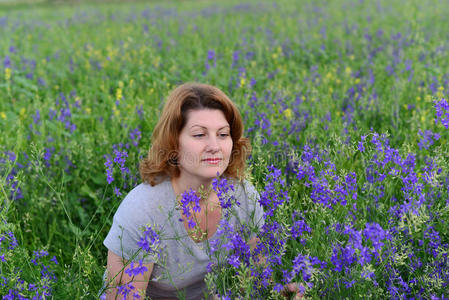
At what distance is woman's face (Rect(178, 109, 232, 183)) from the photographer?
2.08 metres

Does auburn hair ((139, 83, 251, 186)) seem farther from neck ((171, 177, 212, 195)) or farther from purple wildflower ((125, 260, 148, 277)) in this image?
purple wildflower ((125, 260, 148, 277))

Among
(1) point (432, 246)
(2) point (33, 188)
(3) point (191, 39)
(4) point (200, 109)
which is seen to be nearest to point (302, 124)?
(4) point (200, 109)

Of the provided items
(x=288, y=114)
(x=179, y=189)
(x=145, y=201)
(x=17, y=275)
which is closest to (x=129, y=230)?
(x=145, y=201)

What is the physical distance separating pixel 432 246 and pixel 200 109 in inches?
48.3

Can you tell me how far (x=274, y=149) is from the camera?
2826 millimetres

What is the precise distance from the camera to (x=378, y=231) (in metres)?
1.29

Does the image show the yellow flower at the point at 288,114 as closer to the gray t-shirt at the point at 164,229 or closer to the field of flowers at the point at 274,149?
the field of flowers at the point at 274,149

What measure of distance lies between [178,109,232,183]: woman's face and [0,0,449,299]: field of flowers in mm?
197

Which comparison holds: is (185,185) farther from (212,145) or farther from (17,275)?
(17,275)

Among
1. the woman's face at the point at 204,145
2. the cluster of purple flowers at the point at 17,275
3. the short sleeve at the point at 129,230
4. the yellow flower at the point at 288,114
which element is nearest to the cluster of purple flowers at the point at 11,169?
the cluster of purple flowers at the point at 17,275

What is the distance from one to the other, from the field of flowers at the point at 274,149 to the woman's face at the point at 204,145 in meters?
0.20

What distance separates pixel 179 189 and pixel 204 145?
13.0 inches

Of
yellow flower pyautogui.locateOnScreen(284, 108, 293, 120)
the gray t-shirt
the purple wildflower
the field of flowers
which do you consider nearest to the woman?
the gray t-shirt

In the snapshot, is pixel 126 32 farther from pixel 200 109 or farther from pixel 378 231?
pixel 378 231
